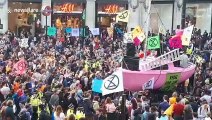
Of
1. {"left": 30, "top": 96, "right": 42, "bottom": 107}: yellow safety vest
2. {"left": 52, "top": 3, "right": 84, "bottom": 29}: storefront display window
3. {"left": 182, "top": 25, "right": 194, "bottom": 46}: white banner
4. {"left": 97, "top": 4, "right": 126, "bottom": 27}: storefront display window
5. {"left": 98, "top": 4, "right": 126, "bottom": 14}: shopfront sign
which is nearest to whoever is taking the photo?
{"left": 30, "top": 96, "right": 42, "bottom": 107}: yellow safety vest

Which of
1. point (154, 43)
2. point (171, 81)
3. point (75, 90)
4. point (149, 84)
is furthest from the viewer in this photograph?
point (154, 43)

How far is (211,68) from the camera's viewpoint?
30750 mm

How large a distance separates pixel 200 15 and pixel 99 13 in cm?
988

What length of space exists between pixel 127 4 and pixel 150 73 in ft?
88.5

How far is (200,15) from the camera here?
2048 inches

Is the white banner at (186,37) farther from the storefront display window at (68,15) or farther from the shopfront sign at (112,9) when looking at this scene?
the shopfront sign at (112,9)

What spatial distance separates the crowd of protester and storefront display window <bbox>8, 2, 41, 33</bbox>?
980cm

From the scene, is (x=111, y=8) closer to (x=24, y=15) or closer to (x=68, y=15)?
(x=68, y=15)

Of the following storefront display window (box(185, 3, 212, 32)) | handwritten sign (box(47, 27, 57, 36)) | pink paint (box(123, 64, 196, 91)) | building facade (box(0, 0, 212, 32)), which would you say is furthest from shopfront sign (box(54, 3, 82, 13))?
pink paint (box(123, 64, 196, 91))

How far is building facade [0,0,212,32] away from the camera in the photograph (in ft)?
159

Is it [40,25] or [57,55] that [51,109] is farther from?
[40,25]

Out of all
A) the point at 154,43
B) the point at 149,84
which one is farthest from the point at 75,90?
the point at 154,43

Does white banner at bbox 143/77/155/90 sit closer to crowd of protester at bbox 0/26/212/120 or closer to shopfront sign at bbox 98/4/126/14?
crowd of protester at bbox 0/26/212/120

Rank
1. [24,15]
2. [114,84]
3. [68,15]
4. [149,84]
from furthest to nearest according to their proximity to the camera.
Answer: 1. [68,15]
2. [24,15]
3. [149,84]
4. [114,84]
